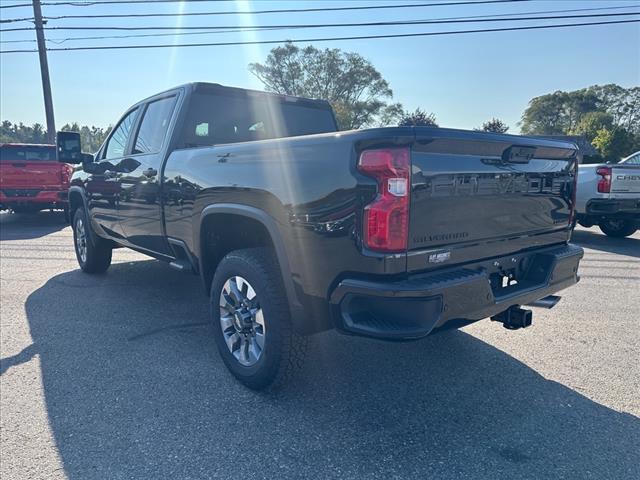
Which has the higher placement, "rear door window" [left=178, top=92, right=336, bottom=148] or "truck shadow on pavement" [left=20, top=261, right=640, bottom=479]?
"rear door window" [left=178, top=92, right=336, bottom=148]

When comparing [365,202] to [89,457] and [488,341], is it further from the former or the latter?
[488,341]

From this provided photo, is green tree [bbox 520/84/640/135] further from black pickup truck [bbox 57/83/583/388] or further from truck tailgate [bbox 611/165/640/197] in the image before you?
black pickup truck [bbox 57/83/583/388]

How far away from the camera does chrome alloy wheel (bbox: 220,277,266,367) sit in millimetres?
2896

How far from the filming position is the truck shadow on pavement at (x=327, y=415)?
226 centimetres

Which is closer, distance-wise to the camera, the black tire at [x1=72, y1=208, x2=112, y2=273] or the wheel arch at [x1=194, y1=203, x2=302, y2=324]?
the wheel arch at [x1=194, y1=203, x2=302, y2=324]

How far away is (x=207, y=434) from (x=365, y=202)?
5.03ft

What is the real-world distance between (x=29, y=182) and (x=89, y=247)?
6913mm

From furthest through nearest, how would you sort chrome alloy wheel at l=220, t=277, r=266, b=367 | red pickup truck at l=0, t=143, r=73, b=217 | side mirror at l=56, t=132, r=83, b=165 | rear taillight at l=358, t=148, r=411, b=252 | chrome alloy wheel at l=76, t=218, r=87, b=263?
red pickup truck at l=0, t=143, r=73, b=217, chrome alloy wheel at l=76, t=218, r=87, b=263, side mirror at l=56, t=132, r=83, b=165, chrome alloy wheel at l=220, t=277, r=266, b=367, rear taillight at l=358, t=148, r=411, b=252

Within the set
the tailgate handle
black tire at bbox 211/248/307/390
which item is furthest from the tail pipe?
black tire at bbox 211/248/307/390

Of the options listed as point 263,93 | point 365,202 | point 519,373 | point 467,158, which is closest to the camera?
point 365,202

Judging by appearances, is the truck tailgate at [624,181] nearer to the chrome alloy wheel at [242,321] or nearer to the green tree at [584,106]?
the chrome alloy wheel at [242,321]

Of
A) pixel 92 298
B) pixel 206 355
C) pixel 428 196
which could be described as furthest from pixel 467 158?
pixel 92 298

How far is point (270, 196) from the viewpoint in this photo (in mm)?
2605

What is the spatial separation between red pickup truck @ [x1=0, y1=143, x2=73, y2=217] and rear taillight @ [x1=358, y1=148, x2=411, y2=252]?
10891mm
